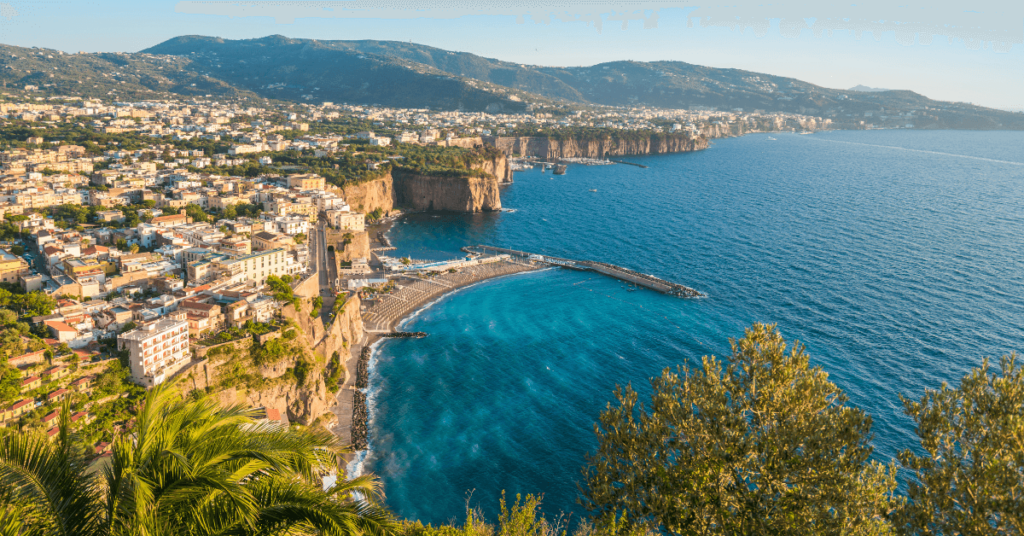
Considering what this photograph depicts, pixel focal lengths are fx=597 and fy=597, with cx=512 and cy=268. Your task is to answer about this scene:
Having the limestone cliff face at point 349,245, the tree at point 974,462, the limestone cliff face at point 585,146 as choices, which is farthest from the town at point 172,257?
the limestone cliff face at point 585,146

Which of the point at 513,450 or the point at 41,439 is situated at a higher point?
the point at 41,439

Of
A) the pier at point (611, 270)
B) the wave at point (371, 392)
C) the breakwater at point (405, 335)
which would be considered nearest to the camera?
the wave at point (371, 392)

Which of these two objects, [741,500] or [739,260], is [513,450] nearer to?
[741,500]

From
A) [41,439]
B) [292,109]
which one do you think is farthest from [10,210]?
[292,109]

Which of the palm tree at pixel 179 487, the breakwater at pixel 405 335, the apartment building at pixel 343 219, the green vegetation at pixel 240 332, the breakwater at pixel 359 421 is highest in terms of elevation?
the palm tree at pixel 179 487

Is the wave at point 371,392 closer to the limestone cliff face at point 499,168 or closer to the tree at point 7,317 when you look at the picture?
the tree at point 7,317

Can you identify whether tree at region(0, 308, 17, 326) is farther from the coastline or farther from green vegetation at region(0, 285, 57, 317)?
the coastline
